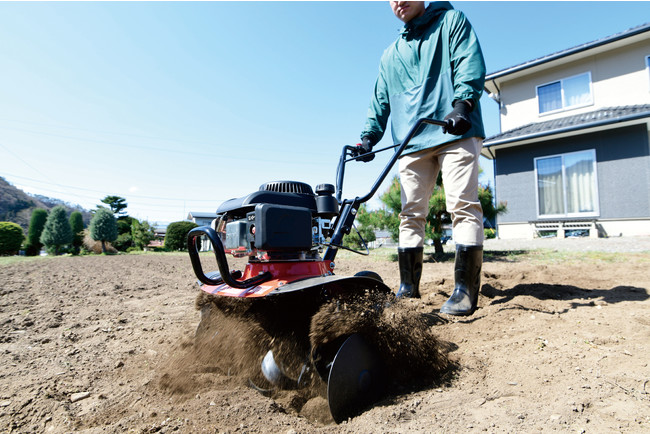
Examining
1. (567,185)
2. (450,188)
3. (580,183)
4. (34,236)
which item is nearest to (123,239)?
(34,236)

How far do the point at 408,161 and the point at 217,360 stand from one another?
6.08 ft

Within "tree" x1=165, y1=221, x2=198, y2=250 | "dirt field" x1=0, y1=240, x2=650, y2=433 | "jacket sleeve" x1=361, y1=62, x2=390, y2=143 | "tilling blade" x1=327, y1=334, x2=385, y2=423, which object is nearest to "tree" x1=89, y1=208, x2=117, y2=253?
"tree" x1=165, y1=221, x2=198, y2=250

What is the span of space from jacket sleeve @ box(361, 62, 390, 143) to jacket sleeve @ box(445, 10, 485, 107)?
641mm

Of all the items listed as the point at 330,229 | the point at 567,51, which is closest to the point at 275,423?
the point at 330,229

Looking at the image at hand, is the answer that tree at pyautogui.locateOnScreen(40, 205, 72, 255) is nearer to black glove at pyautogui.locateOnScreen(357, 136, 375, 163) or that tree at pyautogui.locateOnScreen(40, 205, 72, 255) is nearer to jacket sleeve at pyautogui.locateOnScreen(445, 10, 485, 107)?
black glove at pyautogui.locateOnScreen(357, 136, 375, 163)

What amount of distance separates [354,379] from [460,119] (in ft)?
5.18

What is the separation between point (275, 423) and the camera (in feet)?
4.33

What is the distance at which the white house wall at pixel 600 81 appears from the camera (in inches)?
357

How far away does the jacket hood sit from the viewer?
8.43 ft

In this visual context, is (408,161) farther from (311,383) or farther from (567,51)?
(567,51)

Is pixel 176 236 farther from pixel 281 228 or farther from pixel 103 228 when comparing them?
pixel 281 228

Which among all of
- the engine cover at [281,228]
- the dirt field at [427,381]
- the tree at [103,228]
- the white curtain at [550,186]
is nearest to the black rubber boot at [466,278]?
the dirt field at [427,381]

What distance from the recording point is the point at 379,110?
2.98 metres

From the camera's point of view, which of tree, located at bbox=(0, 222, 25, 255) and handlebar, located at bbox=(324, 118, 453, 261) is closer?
handlebar, located at bbox=(324, 118, 453, 261)
